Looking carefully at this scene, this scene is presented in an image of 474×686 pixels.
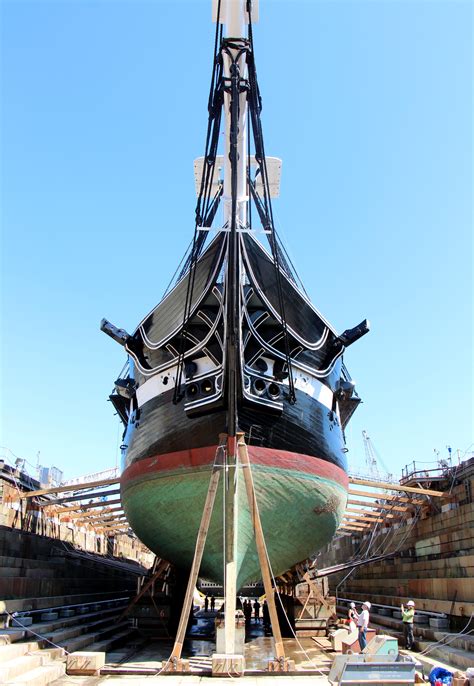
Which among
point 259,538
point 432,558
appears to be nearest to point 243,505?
point 259,538

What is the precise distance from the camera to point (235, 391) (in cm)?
818

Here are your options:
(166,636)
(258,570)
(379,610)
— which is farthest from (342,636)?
(379,610)

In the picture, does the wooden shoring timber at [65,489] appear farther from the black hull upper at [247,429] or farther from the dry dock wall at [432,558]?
the dry dock wall at [432,558]

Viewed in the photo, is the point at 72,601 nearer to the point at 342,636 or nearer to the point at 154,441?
the point at 154,441

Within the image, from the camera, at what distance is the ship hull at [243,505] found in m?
8.64

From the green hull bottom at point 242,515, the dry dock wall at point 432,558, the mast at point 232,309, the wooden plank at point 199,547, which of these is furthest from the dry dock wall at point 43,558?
the dry dock wall at point 432,558

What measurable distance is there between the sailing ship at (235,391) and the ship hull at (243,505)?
25mm

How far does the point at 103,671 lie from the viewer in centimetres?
742

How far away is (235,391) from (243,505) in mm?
1703

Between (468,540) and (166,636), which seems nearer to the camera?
(166,636)

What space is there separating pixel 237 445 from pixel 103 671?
138 inches

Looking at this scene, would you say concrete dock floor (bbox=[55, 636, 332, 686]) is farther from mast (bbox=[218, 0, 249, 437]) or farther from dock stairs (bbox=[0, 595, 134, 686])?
mast (bbox=[218, 0, 249, 437])

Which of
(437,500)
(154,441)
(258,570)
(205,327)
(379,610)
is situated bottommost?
(379,610)

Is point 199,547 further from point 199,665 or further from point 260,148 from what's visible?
point 260,148
